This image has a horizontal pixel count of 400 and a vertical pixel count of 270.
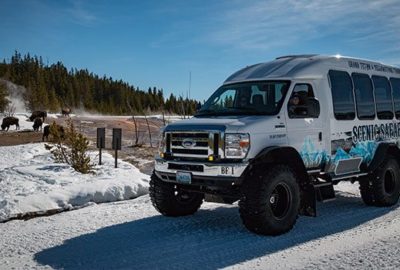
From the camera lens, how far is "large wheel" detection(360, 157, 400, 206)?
29.2 feet

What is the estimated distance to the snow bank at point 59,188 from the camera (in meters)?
8.52

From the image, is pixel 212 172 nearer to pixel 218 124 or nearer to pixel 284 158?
pixel 218 124

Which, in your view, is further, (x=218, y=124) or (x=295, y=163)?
(x=295, y=163)

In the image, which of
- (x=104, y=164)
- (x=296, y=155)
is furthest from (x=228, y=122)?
(x=104, y=164)

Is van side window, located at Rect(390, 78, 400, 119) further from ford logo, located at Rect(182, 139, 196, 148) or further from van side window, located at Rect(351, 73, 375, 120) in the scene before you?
ford logo, located at Rect(182, 139, 196, 148)

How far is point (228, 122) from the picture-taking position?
663cm

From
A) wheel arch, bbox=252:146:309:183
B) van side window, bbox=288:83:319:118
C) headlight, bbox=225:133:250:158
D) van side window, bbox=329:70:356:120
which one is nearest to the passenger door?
van side window, bbox=288:83:319:118

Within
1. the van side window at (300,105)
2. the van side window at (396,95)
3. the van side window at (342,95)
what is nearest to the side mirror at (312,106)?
the van side window at (300,105)

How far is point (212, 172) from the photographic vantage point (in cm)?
659

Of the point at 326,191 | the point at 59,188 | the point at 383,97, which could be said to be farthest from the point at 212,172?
the point at 383,97

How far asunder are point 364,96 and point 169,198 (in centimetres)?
428

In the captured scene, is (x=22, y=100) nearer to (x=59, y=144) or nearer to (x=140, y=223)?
(x=59, y=144)

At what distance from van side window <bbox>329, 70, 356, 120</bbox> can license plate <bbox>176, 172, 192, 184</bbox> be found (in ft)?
9.65

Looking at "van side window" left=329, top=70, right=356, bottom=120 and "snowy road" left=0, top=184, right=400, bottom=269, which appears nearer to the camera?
"snowy road" left=0, top=184, right=400, bottom=269
